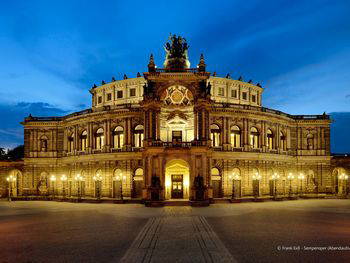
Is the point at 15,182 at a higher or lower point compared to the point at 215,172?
lower

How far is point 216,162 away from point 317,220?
22.6 meters

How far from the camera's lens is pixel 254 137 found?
54469 mm

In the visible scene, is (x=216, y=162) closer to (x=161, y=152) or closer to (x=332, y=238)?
(x=161, y=152)

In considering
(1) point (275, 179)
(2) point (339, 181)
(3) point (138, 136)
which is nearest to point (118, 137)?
(3) point (138, 136)

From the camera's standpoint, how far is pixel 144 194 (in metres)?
45.0

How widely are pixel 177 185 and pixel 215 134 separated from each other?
33.6 ft

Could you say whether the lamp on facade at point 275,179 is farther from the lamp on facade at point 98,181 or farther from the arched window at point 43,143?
the arched window at point 43,143

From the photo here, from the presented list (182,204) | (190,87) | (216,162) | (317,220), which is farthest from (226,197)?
(317,220)

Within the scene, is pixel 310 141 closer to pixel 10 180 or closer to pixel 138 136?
pixel 138 136

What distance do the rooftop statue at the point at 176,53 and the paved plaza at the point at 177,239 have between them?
2819cm

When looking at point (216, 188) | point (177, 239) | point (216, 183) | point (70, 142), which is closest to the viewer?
point (177, 239)

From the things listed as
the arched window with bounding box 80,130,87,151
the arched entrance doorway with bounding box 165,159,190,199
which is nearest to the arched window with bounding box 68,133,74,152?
the arched window with bounding box 80,130,87,151

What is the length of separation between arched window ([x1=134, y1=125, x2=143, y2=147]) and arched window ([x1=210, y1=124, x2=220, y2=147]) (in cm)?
1115

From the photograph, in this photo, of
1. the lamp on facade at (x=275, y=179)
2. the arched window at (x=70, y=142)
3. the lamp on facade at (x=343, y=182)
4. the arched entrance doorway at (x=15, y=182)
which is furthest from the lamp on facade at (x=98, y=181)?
the lamp on facade at (x=343, y=182)
